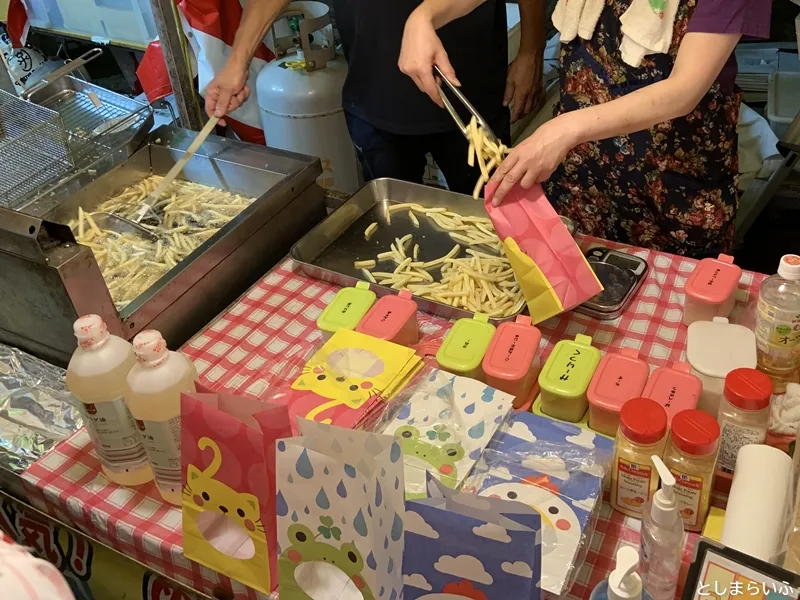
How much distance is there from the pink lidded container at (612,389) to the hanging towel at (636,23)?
2.31ft

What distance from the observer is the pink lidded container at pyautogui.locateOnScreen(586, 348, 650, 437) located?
1.10m

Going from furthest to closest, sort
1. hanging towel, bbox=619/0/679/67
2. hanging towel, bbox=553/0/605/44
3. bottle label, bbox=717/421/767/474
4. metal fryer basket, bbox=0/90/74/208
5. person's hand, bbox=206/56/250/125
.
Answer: person's hand, bbox=206/56/250/125
metal fryer basket, bbox=0/90/74/208
hanging towel, bbox=553/0/605/44
hanging towel, bbox=619/0/679/67
bottle label, bbox=717/421/767/474

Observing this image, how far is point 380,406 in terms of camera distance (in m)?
1.14

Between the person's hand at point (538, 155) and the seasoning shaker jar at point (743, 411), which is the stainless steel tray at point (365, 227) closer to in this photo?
the person's hand at point (538, 155)

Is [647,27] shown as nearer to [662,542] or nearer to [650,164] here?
[650,164]

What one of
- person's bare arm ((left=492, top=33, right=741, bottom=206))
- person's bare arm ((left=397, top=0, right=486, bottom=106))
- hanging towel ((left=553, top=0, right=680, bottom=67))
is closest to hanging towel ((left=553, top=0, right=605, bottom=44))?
hanging towel ((left=553, top=0, right=680, bottom=67))

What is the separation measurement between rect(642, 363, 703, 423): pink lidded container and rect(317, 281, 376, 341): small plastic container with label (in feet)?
1.71

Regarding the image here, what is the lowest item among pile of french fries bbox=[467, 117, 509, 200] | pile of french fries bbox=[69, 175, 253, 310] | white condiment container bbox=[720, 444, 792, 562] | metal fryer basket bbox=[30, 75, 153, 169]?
pile of french fries bbox=[69, 175, 253, 310]

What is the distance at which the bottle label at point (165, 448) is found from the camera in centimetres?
104

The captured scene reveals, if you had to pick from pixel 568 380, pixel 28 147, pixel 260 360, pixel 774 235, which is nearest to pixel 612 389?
pixel 568 380

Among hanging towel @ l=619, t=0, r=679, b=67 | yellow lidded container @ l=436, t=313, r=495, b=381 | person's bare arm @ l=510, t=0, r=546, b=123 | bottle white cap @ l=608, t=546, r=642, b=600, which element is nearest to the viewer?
bottle white cap @ l=608, t=546, r=642, b=600

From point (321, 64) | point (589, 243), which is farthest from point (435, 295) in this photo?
point (321, 64)

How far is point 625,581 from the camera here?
763 millimetres

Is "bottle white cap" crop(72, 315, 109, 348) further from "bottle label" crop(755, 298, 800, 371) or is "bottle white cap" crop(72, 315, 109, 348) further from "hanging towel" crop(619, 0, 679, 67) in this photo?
"hanging towel" crop(619, 0, 679, 67)
